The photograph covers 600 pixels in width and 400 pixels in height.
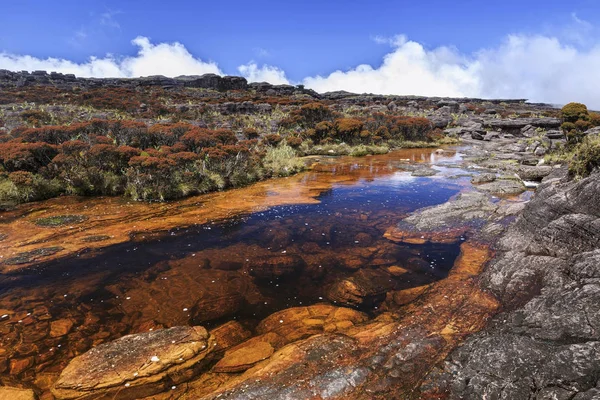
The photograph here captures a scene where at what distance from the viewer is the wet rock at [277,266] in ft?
29.3

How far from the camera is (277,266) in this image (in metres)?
9.38

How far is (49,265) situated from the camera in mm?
9133

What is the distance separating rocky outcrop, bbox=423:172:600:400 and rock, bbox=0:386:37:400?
580 cm

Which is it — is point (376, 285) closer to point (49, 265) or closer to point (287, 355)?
point (287, 355)

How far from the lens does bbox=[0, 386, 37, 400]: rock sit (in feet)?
16.2

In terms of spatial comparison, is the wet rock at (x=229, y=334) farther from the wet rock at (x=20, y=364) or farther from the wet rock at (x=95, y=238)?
the wet rock at (x=95, y=238)

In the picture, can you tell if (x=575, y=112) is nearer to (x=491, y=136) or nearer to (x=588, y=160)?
(x=491, y=136)

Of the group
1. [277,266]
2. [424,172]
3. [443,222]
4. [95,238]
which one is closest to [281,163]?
[424,172]

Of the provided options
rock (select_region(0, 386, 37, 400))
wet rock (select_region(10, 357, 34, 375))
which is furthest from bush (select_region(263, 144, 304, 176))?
rock (select_region(0, 386, 37, 400))

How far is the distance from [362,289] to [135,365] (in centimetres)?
501

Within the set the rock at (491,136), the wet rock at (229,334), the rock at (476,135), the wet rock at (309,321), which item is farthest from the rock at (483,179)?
the rock at (476,135)

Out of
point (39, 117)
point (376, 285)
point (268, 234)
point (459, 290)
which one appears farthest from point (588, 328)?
point (39, 117)

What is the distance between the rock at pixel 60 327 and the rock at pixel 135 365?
1.12 m

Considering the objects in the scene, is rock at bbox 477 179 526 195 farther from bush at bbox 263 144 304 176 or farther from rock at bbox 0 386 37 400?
rock at bbox 0 386 37 400
